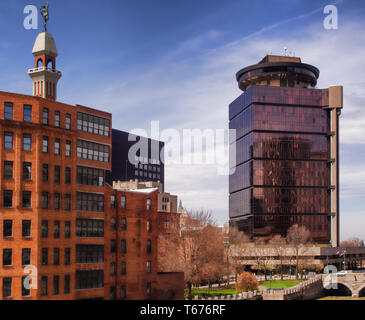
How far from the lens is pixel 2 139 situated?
225 ft

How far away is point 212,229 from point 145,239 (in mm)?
28904

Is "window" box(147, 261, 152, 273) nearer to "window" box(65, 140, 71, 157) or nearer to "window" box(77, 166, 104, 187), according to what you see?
"window" box(77, 166, 104, 187)

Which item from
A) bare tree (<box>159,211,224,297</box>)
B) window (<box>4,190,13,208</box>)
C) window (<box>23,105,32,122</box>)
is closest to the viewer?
window (<box>4,190,13,208</box>)

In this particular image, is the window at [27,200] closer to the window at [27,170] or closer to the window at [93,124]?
the window at [27,170]

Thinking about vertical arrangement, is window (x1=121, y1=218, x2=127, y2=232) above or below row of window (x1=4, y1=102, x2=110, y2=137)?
below

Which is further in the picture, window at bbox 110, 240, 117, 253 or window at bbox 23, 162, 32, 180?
window at bbox 110, 240, 117, 253

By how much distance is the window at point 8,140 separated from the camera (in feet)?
226

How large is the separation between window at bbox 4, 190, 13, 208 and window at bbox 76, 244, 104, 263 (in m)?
12.6

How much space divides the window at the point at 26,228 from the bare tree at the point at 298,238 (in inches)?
4384

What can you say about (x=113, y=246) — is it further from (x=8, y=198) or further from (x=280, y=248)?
(x=280, y=248)

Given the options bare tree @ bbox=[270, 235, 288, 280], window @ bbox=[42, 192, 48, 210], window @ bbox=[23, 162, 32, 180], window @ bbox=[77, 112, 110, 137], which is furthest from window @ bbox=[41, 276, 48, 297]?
bare tree @ bbox=[270, 235, 288, 280]

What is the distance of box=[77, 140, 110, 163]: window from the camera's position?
7773cm

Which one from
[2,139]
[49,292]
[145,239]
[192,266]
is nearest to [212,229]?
[192,266]
